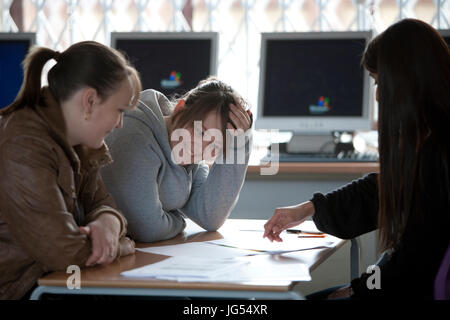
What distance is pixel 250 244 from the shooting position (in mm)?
1385

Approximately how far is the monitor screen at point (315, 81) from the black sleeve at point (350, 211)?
4.09 feet

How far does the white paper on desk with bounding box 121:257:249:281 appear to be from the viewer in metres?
1.05

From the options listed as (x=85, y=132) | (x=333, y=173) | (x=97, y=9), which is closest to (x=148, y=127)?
(x=85, y=132)

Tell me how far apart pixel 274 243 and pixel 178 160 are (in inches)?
12.6

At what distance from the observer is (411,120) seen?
3.53 feet

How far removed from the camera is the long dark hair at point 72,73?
1.15 metres

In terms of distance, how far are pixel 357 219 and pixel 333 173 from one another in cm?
98

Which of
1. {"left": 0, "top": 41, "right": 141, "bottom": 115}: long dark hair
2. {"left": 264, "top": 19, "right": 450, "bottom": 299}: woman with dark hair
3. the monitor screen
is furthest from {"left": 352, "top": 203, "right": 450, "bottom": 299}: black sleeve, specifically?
the monitor screen

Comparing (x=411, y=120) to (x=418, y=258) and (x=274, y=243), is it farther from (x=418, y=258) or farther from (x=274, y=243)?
(x=274, y=243)

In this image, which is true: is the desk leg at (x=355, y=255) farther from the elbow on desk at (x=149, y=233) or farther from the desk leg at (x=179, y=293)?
the desk leg at (x=179, y=293)

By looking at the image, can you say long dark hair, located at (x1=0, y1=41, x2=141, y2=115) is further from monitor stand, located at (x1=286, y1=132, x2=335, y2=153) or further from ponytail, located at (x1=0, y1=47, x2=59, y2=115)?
monitor stand, located at (x1=286, y1=132, x2=335, y2=153)

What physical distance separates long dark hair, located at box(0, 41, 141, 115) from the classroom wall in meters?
1.29
